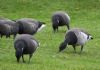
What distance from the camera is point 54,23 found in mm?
31344

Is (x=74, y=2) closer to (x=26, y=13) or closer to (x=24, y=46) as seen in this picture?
(x=26, y=13)

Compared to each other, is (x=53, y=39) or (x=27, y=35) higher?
(x=27, y=35)

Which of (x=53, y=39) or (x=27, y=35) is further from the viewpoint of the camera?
(x=53, y=39)

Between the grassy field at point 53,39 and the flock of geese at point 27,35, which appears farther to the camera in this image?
the grassy field at point 53,39

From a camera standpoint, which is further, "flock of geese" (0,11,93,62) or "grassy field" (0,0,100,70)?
"grassy field" (0,0,100,70)

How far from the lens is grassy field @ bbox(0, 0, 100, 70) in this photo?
18864 millimetres

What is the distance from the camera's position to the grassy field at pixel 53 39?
18.9m

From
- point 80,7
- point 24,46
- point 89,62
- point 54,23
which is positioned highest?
point 24,46

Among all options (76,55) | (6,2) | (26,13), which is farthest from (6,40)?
(6,2)

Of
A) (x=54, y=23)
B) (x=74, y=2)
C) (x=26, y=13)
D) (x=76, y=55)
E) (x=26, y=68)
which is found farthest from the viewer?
(x=74, y=2)

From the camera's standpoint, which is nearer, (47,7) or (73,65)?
(73,65)

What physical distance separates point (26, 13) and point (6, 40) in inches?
769

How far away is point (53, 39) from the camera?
27344 millimetres

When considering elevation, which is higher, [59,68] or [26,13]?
[59,68]
